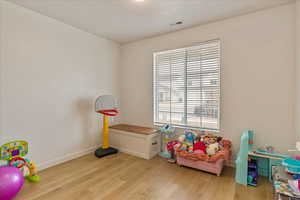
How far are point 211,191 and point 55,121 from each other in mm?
2750

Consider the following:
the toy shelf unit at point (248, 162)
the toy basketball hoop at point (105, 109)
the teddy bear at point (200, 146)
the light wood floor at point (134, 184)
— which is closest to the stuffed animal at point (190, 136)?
the teddy bear at point (200, 146)

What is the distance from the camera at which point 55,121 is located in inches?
104

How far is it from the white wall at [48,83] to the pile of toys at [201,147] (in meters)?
1.96

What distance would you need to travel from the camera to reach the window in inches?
106

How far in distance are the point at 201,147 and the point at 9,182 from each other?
101 inches

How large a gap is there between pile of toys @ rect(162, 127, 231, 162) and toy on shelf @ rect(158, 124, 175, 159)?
18 cm

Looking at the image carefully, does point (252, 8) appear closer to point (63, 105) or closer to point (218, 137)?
point (218, 137)

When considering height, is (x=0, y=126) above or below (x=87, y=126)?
above

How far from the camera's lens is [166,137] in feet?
10.1

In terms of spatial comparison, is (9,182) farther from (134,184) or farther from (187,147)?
(187,147)

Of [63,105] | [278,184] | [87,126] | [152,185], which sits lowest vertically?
[152,185]

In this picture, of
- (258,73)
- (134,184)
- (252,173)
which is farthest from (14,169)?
(258,73)

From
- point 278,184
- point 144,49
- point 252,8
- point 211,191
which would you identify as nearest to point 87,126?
point 144,49

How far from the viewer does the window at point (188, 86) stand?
268 cm
